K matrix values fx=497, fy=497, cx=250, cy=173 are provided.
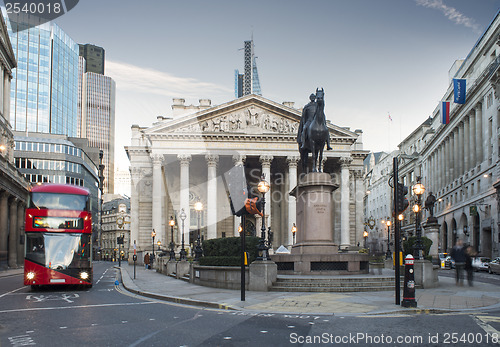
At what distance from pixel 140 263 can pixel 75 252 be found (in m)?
41.8

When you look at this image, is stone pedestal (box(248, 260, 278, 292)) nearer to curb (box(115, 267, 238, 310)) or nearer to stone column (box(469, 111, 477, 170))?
curb (box(115, 267, 238, 310))

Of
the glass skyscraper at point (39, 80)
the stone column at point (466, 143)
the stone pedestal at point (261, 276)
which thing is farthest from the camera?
the glass skyscraper at point (39, 80)

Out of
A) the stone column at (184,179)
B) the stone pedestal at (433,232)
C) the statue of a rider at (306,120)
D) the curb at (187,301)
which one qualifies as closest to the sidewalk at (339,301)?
the curb at (187,301)

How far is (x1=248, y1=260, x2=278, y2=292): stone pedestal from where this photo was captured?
826 inches

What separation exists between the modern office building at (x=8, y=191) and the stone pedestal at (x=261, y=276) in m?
41.4

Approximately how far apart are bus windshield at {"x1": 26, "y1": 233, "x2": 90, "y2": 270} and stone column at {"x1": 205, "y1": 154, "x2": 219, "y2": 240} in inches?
1492

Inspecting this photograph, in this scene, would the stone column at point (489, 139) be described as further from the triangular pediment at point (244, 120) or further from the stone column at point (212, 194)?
the stone column at point (212, 194)

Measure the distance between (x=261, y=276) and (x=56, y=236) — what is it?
9732mm

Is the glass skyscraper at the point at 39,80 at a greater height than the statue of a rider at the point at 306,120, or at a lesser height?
greater

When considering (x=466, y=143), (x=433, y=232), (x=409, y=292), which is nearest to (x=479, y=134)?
(x=466, y=143)

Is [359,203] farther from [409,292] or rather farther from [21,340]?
[21,340]

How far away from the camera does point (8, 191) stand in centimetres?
5769

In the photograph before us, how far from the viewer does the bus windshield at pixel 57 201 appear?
23141 millimetres

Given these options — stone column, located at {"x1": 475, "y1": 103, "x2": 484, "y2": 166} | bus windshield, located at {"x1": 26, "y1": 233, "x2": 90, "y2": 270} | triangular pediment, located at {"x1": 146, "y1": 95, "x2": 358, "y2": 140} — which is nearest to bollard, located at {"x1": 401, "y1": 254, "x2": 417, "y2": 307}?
bus windshield, located at {"x1": 26, "y1": 233, "x2": 90, "y2": 270}
